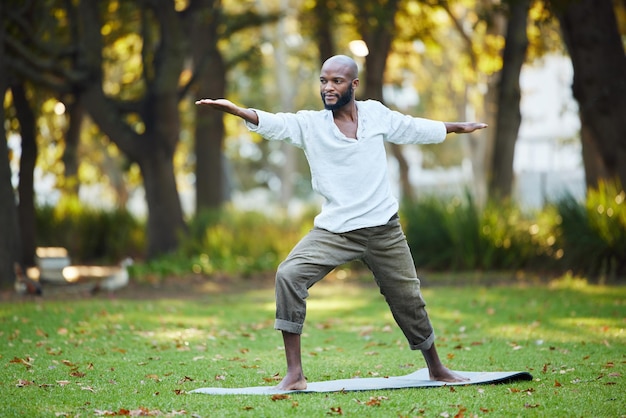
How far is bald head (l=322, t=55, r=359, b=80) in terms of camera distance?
660 cm

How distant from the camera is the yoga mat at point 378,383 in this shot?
6.55 metres

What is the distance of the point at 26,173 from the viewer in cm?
1930

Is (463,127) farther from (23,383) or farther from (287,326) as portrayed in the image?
(23,383)

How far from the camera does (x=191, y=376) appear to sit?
24.4 ft

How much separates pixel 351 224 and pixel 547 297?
7.49 meters

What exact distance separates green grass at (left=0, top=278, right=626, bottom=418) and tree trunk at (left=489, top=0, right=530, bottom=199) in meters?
5.86

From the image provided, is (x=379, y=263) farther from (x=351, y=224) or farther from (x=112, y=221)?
(x=112, y=221)

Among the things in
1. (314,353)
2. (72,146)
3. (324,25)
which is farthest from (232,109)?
(72,146)

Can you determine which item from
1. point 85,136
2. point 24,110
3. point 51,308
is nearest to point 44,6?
point 24,110

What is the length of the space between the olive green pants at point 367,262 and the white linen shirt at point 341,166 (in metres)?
0.10

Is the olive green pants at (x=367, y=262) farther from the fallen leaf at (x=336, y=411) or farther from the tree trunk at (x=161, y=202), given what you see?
the tree trunk at (x=161, y=202)

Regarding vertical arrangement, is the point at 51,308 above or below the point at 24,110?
below

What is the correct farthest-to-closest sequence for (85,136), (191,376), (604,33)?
(85,136) < (604,33) < (191,376)

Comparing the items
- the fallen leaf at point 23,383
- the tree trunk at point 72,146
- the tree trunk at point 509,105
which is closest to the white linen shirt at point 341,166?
the fallen leaf at point 23,383
